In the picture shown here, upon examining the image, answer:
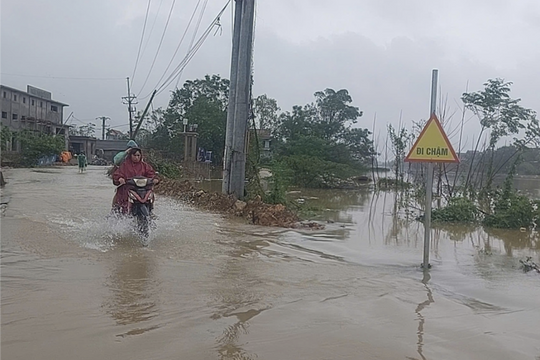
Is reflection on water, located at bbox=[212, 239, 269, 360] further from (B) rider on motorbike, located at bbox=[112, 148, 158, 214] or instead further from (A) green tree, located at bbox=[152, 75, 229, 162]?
(A) green tree, located at bbox=[152, 75, 229, 162]

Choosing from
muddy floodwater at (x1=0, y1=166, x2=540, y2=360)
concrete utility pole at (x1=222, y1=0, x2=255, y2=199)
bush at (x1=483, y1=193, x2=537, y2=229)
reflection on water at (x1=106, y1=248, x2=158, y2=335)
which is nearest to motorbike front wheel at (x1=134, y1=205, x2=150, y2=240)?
muddy floodwater at (x1=0, y1=166, x2=540, y2=360)

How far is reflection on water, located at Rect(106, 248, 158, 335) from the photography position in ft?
14.9

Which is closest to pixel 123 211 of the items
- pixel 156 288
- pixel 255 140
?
pixel 156 288

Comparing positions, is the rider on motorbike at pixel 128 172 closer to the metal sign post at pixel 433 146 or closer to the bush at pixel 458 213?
the metal sign post at pixel 433 146

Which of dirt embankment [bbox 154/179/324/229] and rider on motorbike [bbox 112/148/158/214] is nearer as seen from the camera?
rider on motorbike [bbox 112/148/158/214]

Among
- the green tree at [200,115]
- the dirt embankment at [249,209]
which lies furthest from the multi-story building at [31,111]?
the dirt embankment at [249,209]

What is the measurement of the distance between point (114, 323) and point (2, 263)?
2852mm

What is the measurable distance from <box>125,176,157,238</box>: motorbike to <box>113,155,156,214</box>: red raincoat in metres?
0.29

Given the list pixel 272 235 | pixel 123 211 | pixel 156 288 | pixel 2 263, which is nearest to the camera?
pixel 156 288

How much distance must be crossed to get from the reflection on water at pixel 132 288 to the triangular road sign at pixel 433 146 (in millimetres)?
3705

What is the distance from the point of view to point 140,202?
8.25m

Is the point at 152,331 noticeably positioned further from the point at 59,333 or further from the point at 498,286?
the point at 498,286

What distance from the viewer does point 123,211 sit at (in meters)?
8.65

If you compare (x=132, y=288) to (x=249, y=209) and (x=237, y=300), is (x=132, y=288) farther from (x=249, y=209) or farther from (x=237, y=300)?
(x=249, y=209)
